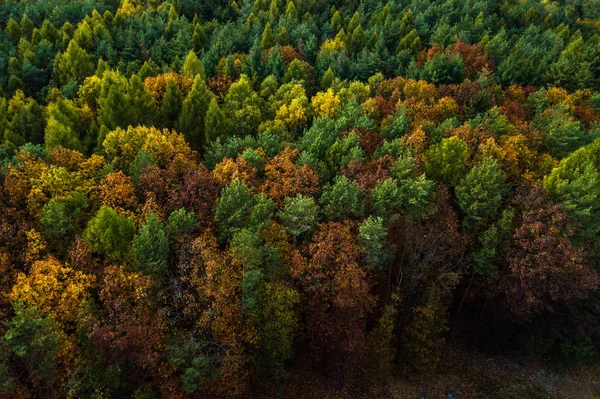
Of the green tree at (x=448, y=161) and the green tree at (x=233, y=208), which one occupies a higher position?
the green tree at (x=448, y=161)

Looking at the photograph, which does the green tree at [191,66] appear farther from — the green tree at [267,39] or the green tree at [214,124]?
the green tree at [267,39]

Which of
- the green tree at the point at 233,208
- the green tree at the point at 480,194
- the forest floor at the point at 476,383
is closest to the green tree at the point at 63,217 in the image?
the green tree at the point at 233,208

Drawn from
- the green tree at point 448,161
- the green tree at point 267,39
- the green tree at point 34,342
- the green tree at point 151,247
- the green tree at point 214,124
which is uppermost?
the green tree at point 267,39

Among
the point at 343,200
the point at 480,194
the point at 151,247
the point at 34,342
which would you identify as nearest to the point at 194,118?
the point at 343,200

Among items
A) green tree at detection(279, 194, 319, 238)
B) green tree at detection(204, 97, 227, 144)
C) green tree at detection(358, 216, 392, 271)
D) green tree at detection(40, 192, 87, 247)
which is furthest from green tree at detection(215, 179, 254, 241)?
green tree at detection(204, 97, 227, 144)

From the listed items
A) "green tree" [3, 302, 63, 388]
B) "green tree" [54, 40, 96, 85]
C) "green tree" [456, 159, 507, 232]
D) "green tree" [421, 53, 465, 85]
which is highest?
"green tree" [421, 53, 465, 85]

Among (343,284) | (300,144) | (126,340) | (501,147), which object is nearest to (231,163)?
(300,144)

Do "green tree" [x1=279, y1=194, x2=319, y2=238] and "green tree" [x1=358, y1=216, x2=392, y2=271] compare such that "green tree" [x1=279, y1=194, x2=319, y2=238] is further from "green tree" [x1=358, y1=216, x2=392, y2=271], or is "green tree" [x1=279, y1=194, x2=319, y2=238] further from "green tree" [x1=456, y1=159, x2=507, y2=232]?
"green tree" [x1=456, y1=159, x2=507, y2=232]
